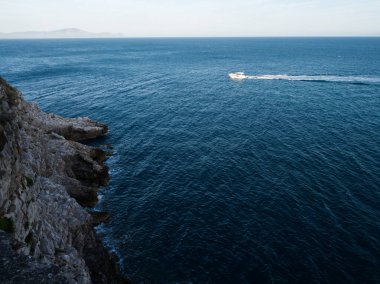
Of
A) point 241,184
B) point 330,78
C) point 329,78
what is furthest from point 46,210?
point 330,78

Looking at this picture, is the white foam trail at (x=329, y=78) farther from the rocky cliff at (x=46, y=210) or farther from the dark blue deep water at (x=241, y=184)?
the rocky cliff at (x=46, y=210)

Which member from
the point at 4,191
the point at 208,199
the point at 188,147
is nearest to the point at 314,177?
the point at 208,199

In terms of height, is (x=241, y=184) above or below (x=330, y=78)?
below

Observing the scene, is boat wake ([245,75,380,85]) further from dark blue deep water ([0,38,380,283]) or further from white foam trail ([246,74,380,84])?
dark blue deep water ([0,38,380,283])

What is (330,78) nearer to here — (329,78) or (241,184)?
(329,78)

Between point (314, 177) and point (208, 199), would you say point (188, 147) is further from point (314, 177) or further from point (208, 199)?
point (314, 177)

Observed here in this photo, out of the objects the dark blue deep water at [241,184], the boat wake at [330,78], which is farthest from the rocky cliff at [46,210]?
the boat wake at [330,78]

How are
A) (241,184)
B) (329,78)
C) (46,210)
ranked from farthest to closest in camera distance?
(329,78) → (241,184) → (46,210)
